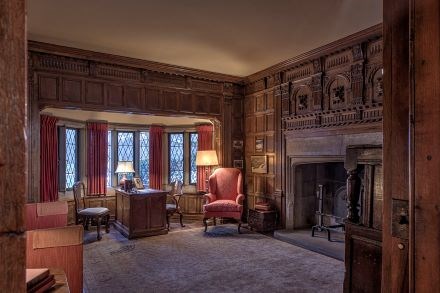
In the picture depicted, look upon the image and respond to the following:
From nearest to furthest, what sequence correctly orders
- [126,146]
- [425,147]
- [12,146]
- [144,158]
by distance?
[12,146] → [425,147] → [126,146] → [144,158]

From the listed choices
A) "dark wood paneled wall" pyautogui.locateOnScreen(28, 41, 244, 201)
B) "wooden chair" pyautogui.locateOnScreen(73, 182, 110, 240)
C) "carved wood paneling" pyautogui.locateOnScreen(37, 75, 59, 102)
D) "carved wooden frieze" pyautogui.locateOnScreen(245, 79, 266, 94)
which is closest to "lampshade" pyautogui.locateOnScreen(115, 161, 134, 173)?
"wooden chair" pyautogui.locateOnScreen(73, 182, 110, 240)

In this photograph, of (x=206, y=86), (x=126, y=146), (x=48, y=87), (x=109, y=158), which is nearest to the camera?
(x=48, y=87)

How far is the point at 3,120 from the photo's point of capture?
0.48 meters

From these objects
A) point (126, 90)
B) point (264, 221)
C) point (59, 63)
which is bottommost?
point (264, 221)

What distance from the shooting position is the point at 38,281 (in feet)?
3.78

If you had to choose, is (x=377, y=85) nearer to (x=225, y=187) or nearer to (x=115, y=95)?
(x=225, y=187)

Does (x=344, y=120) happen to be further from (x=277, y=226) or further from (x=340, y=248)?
(x=277, y=226)

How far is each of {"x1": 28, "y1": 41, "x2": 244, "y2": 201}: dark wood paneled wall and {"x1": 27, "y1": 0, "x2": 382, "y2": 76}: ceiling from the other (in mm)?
369

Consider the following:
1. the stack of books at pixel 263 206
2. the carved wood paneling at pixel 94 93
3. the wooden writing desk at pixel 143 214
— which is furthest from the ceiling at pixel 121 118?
the stack of books at pixel 263 206

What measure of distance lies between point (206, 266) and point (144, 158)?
4425 millimetres

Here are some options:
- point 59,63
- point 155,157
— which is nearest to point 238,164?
point 155,157

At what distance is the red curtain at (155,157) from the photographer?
291 inches

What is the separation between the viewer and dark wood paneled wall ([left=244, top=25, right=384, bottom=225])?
405 centimetres

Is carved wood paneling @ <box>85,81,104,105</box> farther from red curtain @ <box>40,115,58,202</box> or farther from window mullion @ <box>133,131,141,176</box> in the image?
window mullion @ <box>133,131,141,176</box>
